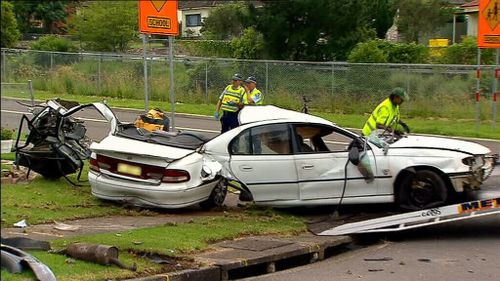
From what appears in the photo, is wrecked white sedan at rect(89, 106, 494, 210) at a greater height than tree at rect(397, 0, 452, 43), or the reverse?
tree at rect(397, 0, 452, 43)

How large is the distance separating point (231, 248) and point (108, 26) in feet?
81.4

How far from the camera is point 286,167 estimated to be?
10.0 m

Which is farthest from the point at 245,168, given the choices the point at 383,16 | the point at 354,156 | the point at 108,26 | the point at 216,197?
the point at 383,16

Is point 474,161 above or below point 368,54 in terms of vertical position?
below

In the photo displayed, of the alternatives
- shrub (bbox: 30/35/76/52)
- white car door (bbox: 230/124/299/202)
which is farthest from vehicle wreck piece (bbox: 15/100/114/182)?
shrub (bbox: 30/35/76/52)

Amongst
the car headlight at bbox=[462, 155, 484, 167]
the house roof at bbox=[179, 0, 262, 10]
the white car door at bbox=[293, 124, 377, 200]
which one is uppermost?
the house roof at bbox=[179, 0, 262, 10]

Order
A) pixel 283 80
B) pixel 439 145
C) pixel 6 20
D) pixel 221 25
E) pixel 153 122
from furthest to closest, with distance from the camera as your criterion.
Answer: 1. pixel 221 25
2. pixel 283 80
3. pixel 153 122
4. pixel 439 145
5. pixel 6 20

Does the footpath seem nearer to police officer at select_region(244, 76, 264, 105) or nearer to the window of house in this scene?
police officer at select_region(244, 76, 264, 105)

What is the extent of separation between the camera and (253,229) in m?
9.30

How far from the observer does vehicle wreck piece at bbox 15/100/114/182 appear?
11.5 meters

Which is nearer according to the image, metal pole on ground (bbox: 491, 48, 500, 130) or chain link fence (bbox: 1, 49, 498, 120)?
metal pole on ground (bbox: 491, 48, 500, 130)

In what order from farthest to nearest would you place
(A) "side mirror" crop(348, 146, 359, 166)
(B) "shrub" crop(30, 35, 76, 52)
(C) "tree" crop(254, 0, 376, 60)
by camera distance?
(B) "shrub" crop(30, 35, 76, 52) < (C) "tree" crop(254, 0, 376, 60) < (A) "side mirror" crop(348, 146, 359, 166)

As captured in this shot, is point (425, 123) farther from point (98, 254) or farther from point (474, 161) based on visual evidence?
point (98, 254)

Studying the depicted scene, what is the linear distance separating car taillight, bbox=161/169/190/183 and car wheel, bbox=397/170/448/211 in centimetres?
285
